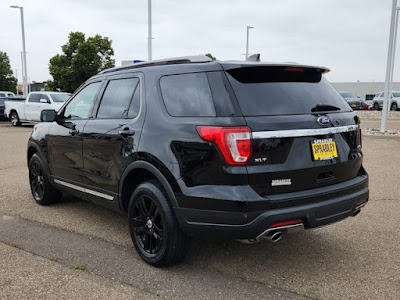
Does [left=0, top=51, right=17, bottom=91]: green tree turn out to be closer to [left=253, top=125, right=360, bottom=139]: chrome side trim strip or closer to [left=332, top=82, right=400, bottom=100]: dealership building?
[left=253, top=125, right=360, bottom=139]: chrome side trim strip

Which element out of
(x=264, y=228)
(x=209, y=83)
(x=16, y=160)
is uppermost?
(x=209, y=83)

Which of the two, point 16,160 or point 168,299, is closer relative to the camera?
point 168,299

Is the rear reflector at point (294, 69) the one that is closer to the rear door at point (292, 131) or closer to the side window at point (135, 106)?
the rear door at point (292, 131)

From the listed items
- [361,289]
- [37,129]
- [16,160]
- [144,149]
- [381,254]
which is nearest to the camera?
[361,289]

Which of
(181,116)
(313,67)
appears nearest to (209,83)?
(181,116)

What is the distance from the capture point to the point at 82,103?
4.81m

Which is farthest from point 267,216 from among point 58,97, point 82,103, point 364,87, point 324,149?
point 364,87

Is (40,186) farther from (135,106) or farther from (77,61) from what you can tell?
(77,61)

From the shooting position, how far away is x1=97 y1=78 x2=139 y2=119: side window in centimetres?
399

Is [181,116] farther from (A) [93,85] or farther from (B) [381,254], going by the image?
(B) [381,254]

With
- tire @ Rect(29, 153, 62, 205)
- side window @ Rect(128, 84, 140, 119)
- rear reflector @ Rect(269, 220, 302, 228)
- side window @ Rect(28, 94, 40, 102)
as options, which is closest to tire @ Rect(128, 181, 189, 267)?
side window @ Rect(128, 84, 140, 119)

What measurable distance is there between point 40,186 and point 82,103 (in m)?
1.60

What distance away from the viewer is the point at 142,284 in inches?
128

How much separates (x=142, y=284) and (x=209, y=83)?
171cm
